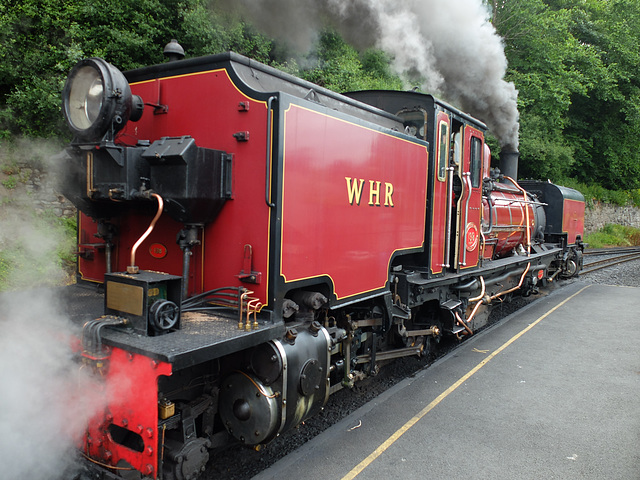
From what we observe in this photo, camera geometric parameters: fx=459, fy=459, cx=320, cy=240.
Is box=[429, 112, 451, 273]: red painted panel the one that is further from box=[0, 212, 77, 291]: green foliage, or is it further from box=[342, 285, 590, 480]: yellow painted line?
box=[0, 212, 77, 291]: green foliage

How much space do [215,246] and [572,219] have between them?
11679 millimetres

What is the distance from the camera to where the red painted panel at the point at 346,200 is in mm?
3168

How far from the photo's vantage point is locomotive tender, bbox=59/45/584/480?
8.75 ft

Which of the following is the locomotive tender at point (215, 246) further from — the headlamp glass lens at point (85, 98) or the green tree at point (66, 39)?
the green tree at point (66, 39)

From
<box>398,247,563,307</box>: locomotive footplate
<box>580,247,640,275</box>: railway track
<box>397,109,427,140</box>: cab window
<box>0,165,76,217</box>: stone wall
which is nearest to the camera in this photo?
<box>398,247,563,307</box>: locomotive footplate

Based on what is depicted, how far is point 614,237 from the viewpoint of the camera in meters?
25.5

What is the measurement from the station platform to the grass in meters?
20.1

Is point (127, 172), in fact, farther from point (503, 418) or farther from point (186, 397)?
point (503, 418)

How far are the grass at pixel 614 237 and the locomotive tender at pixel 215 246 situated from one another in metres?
23.9

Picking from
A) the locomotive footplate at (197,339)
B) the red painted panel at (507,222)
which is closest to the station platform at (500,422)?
the locomotive footplate at (197,339)

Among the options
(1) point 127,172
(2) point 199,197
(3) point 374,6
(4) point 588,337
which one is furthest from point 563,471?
(3) point 374,6

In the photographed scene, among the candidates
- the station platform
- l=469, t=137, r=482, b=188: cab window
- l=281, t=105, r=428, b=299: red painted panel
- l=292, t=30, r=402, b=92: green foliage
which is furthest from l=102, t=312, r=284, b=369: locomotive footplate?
l=292, t=30, r=402, b=92: green foliage

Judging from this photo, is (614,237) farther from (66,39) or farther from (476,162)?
(66,39)

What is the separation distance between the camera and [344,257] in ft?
12.4
